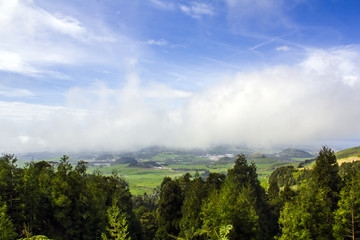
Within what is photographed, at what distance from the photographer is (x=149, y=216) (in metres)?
78.2

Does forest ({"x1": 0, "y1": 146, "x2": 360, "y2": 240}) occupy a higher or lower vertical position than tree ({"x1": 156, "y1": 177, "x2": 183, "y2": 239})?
higher

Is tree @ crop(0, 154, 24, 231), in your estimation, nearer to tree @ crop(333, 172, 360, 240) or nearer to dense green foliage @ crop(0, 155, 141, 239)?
dense green foliage @ crop(0, 155, 141, 239)

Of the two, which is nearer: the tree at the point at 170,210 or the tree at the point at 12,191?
the tree at the point at 12,191

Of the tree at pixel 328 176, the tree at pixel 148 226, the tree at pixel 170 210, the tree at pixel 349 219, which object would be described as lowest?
the tree at pixel 148 226

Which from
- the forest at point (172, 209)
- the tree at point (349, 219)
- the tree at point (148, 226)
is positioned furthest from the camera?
the tree at point (148, 226)

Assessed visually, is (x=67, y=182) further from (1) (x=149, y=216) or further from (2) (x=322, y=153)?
(2) (x=322, y=153)

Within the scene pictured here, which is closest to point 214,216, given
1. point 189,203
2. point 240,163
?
point 189,203

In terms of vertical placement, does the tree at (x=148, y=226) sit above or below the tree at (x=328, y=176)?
below

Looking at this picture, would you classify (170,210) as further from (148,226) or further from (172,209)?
(148,226)

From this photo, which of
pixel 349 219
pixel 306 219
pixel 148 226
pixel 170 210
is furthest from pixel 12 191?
pixel 349 219

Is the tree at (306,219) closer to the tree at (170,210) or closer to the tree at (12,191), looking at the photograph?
the tree at (170,210)

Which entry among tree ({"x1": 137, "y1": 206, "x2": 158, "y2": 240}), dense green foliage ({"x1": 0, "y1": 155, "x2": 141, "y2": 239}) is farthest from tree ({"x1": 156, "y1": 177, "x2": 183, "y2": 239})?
tree ({"x1": 137, "y1": 206, "x2": 158, "y2": 240})

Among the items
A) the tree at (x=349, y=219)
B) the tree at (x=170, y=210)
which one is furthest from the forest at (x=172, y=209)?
the tree at (x=170, y=210)

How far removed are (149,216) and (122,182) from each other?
3129 cm
